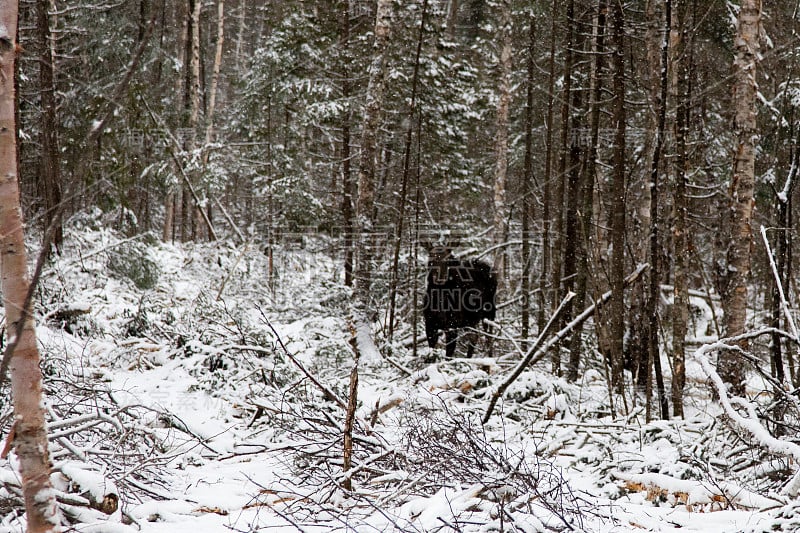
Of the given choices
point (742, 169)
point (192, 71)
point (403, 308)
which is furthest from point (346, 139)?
point (742, 169)

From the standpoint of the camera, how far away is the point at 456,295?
9891mm

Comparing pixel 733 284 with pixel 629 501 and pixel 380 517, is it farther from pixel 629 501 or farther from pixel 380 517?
pixel 380 517

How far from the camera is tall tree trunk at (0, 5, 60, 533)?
87.4 inches

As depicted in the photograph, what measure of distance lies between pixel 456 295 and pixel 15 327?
8.03 metres

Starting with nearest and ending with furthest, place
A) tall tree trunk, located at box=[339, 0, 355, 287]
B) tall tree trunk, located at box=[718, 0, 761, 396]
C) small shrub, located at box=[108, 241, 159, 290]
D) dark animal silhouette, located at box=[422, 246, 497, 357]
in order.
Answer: tall tree trunk, located at box=[718, 0, 761, 396]
dark animal silhouette, located at box=[422, 246, 497, 357]
small shrub, located at box=[108, 241, 159, 290]
tall tree trunk, located at box=[339, 0, 355, 287]

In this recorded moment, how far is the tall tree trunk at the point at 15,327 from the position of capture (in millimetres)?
2221

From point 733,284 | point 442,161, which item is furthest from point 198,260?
point 733,284

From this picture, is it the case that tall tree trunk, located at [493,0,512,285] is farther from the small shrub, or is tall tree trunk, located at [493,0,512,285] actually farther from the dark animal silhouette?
the small shrub

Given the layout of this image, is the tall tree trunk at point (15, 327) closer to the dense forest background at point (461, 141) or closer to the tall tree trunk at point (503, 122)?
the dense forest background at point (461, 141)

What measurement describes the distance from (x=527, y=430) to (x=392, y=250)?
7221 millimetres

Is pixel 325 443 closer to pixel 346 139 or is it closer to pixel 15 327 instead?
pixel 15 327

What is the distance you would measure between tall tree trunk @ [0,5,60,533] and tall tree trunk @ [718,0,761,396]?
284 inches

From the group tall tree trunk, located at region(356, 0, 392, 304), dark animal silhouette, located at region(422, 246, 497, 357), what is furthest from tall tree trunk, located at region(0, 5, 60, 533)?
tall tree trunk, located at region(356, 0, 392, 304)

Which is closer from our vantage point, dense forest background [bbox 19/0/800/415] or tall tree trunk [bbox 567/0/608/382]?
tall tree trunk [bbox 567/0/608/382]
